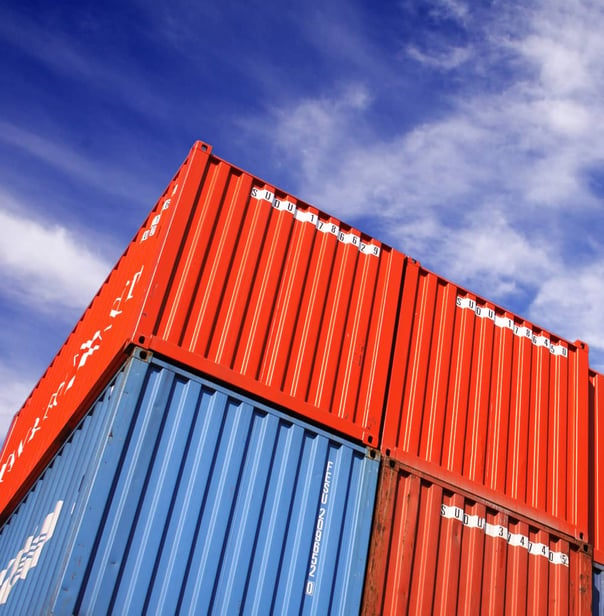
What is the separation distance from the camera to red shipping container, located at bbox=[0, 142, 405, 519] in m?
6.90

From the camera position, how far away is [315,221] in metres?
8.26

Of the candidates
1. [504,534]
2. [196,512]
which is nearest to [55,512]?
[196,512]

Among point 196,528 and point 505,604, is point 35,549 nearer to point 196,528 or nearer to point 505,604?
point 196,528

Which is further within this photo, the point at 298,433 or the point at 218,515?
the point at 298,433

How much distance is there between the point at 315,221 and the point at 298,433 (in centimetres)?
252

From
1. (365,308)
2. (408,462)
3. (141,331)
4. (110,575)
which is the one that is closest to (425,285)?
(365,308)

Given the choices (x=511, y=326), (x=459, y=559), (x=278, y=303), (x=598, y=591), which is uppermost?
(x=511, y=326)

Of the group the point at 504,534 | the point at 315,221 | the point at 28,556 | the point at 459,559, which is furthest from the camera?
the point at 315,221

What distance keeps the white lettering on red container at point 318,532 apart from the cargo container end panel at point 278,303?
506 millimetres

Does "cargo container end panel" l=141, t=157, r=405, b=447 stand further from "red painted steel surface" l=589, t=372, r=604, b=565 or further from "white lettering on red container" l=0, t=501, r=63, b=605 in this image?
"red painted steel surface" l=589, t=372, r=604, b=565

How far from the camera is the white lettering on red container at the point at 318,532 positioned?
21.2 feet

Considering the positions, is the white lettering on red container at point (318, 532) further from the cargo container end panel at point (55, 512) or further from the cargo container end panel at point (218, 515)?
the cargo container end panel at point (55, 512)

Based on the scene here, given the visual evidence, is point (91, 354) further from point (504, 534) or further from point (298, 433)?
point (504, 534)

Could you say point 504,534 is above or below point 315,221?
below
